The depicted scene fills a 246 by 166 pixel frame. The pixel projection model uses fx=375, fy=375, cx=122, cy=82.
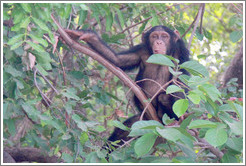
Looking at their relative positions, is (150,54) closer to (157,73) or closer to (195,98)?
(157,73)

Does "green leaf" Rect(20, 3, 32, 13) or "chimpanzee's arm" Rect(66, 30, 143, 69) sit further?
"chimpanzee's arm" Rect(66, 30, 143, 69)

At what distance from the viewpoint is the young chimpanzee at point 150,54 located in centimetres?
456

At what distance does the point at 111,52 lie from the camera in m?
4.75

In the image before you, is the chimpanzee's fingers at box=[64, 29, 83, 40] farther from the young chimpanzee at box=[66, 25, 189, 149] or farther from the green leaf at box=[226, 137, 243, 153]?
the green leaf at box=[226, 137, 243, 153]

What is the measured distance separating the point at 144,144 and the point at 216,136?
1.53 ft

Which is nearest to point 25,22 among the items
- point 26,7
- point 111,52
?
point 26,7

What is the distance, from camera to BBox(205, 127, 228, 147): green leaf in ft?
7.70

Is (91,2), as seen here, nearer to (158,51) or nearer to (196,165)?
(158,51)

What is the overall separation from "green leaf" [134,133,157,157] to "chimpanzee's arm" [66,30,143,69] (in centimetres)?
201

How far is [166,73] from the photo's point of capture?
16.6ft

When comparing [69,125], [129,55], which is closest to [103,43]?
[129,55]

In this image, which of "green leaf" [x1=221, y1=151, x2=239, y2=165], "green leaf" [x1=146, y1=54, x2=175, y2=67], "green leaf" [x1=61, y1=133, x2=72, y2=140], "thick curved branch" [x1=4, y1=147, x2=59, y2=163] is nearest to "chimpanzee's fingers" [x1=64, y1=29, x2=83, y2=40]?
"green leaf" [x1=61, y1=133, x2=72, y2=140]

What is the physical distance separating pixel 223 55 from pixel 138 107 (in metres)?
1.93

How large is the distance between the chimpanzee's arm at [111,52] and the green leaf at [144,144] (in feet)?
Answer: 6.61
